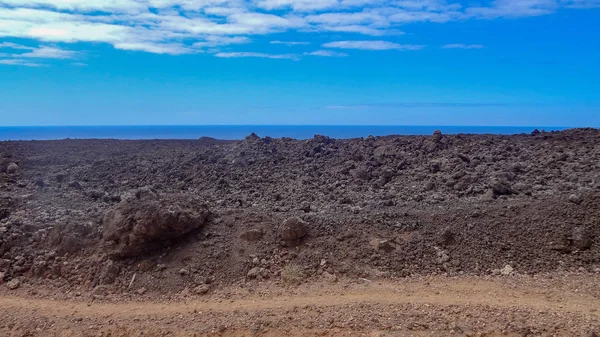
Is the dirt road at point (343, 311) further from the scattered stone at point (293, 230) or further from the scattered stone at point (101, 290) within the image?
the scattered stone at point (293, 230)

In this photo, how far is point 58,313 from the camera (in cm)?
760

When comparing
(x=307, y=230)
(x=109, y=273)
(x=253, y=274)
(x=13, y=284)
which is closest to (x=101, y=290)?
(x=109, y=273)

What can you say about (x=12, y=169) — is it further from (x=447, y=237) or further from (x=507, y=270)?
(x=507, y=270)

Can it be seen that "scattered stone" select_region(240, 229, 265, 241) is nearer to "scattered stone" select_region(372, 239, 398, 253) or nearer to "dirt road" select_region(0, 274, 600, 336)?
"dirt road" select_region(0, 274, 600, 336)

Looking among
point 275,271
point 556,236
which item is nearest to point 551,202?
point 556,236

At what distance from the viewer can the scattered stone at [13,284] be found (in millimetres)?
8391

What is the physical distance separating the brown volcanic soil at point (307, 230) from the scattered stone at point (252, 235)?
20 millimetres

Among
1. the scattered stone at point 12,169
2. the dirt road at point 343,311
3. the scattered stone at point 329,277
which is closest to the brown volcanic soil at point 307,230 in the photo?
the scattered stone at point 329,277

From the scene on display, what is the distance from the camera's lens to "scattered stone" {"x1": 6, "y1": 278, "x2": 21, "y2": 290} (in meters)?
8.39

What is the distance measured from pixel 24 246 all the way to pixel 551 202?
10.1 m

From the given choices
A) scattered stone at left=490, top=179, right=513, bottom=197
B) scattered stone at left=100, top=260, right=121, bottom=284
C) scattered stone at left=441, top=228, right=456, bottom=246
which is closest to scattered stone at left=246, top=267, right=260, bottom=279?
scattered stone at left=100, top=260, right=121, bottom=284

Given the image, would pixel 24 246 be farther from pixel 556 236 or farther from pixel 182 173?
pixel 556 236

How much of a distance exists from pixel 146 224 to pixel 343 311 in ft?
12.8

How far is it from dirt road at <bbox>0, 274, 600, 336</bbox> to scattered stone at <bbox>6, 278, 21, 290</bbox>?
6.7 inches
